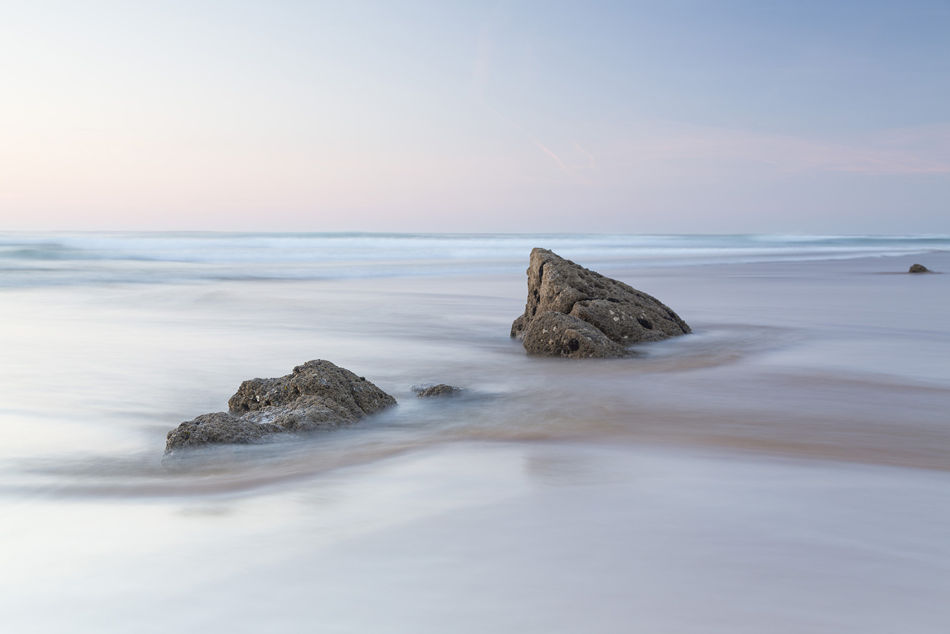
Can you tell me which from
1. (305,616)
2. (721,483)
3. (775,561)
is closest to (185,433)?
(305,616)

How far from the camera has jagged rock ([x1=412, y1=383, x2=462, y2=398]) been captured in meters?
4.32

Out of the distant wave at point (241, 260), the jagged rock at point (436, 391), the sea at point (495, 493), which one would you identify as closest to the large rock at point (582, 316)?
the sea at point (495, 493)

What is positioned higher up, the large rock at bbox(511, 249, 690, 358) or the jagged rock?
the large rock at bbox(511, 249, 690, 358)

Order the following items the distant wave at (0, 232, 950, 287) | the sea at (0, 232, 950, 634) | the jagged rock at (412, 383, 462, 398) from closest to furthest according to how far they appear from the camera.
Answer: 1. the sea at (0, 232, 950, 634)
2. the jagged rock at (412, 383, 462, 398)
3. the distant wave at (0, 232, 950, 287)

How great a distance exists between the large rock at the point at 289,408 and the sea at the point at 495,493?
91 millimetres

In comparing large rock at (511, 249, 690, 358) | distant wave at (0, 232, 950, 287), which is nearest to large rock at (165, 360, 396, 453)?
large rock at (511, 249, 690, 358)

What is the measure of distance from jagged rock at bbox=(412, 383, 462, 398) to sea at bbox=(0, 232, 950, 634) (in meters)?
0.09

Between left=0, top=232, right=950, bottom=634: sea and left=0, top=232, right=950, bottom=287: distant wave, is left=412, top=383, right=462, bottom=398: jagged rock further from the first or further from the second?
left=0, top=232, right=950, bottom=287: distant wave

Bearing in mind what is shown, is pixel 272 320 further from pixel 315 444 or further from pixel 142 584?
pixel 142 584

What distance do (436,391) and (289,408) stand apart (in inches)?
38.5

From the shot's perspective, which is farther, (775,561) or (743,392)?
(743,392)

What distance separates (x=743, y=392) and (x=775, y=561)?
247 cm

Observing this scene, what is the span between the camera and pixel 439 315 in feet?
28.4

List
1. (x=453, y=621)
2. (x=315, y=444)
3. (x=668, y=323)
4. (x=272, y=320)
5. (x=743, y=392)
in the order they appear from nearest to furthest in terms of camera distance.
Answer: (x=453, y=621) → (x=315, y=444) → (x=743, y=392) → (x=668, y=323) → (x=272, y=320)
